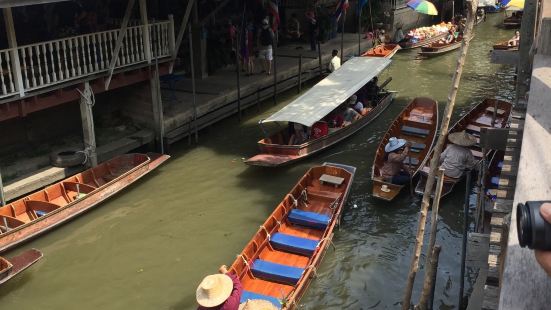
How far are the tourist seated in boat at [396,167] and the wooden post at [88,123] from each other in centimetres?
683

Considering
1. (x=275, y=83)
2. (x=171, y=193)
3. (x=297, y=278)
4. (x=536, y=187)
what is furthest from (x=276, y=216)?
(x=275, y=83)

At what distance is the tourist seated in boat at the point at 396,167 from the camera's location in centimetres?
1222

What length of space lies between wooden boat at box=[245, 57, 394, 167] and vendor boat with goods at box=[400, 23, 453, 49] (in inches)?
442

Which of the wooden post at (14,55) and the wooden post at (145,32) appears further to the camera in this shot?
the wooden post at (145,32)

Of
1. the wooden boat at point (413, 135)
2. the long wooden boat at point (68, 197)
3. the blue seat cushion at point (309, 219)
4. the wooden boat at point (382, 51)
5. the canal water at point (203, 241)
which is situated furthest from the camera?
the wooden boat at point (382, 51)

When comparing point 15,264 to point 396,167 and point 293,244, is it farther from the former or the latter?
point 396,167

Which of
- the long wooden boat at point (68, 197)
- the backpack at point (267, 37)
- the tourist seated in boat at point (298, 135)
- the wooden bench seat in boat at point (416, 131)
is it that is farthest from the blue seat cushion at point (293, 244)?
the backpack at point (267, 37)

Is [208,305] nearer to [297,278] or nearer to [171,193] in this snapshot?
[297,278]

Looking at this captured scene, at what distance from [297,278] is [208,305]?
8.01ft

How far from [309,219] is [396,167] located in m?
2.82

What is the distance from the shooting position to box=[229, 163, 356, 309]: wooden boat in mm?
8922

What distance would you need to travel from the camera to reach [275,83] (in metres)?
19.5

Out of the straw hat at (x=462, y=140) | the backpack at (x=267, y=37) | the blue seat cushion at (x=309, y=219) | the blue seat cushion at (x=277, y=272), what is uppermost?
the backpack at (x=267, y=37)

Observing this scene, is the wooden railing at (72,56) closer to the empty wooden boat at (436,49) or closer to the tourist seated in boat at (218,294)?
the tourist seated in boat at (218,294)
